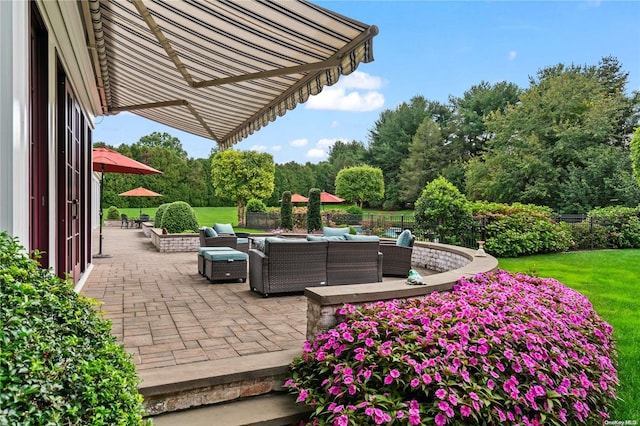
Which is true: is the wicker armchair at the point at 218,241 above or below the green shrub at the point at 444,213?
below

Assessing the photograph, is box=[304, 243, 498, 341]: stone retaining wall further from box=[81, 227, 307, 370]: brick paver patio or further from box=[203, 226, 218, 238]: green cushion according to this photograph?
box=[203, 226, 218, 238]: green cushion

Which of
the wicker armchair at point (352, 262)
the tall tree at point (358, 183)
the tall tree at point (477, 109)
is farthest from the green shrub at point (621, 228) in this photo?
the tall tree at point (477, 109)

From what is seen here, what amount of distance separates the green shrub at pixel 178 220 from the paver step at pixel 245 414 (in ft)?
32.1

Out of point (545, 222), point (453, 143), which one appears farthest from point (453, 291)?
point (453, 143)

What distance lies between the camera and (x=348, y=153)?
4453 cm

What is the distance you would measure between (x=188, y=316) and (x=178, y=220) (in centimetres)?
791

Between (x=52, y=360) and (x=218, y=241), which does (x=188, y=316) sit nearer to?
(x=52, y=360)

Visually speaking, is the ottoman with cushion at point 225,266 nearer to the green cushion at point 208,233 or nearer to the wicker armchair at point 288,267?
the wicker armchair at point 288,267

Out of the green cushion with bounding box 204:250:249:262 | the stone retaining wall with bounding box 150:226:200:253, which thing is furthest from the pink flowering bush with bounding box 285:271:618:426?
the stone retaining wall with bounding box 150:226:200:253

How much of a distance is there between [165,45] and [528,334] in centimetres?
417

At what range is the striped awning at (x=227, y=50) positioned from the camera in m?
3.45

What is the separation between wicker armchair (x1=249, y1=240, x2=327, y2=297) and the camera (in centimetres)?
547

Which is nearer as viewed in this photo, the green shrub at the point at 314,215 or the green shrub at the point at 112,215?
the green shrub at the point at 314,215

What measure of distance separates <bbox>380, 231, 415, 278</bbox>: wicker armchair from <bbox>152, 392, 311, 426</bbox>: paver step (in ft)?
15.7
